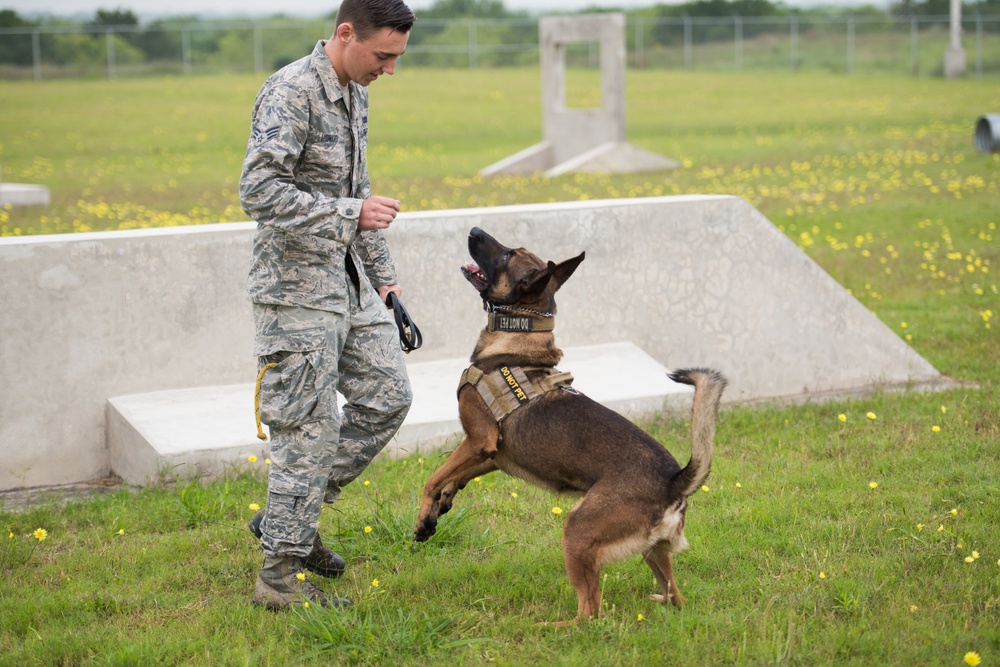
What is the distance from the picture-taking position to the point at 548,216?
705 centimetres

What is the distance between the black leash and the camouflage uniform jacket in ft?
1.28

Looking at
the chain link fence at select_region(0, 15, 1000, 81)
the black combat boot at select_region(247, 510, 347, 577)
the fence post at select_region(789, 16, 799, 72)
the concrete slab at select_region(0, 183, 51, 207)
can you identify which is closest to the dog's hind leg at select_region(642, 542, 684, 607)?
the black combat boot at select_region(247, 510, 347, 577)

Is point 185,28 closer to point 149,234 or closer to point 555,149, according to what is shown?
point 555,149

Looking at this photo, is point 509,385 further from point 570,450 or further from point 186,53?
point 186,53

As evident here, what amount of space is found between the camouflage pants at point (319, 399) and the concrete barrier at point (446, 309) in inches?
86.6

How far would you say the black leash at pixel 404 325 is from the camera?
4594 millimetres

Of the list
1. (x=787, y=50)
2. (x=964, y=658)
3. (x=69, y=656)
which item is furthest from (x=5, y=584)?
(x=787, y=50)

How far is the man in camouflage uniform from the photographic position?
3.83 m

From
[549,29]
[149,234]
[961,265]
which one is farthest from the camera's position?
[549,29]

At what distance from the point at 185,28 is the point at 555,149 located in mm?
25392

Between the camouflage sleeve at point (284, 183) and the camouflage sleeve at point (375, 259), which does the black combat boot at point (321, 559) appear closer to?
the camouflage sleeve at point (375, 259)

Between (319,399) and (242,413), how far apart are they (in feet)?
7.03

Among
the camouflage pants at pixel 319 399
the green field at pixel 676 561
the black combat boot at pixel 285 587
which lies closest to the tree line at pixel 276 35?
the green field at pixel 676 561

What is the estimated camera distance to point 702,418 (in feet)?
12.7
